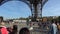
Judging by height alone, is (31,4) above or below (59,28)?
above

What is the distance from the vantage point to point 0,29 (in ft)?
18.5

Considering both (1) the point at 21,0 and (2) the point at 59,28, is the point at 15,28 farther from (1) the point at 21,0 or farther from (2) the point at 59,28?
(1) the point at 21,0

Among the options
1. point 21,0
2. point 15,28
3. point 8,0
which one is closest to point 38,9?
point 21,0

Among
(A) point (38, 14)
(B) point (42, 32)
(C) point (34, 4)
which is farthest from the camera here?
(A) point (38, 14)

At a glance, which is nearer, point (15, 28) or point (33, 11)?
point (15, 28)

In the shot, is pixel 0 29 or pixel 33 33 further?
pixel 33 33

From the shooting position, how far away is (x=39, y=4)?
3738cm

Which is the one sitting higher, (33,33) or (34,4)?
(34,4)

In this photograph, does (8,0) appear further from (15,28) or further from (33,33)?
(15,28)

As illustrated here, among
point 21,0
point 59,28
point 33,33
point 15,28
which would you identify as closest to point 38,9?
point 21,0

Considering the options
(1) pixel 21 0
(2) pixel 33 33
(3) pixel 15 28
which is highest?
(1) pixel 21 0

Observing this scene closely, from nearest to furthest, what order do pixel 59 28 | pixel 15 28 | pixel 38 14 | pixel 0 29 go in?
pixel 0 29 < pixel 15 28 < pixel 59 28 < pixel 38 14

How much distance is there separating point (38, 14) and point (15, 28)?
110ft

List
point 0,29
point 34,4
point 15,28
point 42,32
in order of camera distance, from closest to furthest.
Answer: point 0,29, point 15,28, point 42,32, point 34,4
